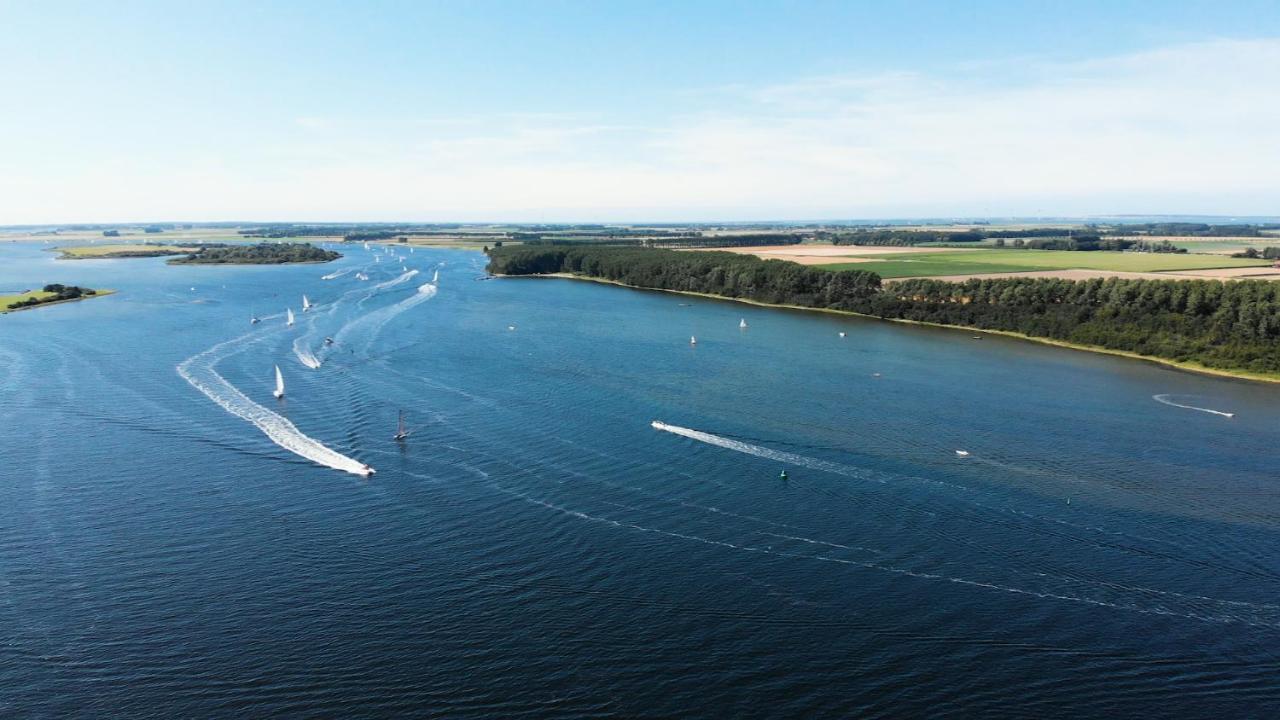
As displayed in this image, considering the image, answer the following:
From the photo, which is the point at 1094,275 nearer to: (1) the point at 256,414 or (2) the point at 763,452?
(2) the point at 763,452

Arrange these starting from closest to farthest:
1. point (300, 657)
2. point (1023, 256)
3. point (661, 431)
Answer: point (300, 657) → point (661, 431) → point (1023, 256)

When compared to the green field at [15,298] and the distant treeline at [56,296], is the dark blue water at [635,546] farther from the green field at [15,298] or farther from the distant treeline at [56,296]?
the distant treeline at [56,296]

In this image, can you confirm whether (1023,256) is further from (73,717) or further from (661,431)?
(73,717)

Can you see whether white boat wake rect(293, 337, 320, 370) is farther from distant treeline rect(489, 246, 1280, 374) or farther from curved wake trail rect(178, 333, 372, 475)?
distant treeline rect(489, 246, 1280, 374)

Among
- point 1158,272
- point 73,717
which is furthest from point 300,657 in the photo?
point 1158,272

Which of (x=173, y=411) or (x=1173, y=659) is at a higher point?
(x=173, y=411)

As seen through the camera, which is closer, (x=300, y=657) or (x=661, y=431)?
(x=300, y=657)

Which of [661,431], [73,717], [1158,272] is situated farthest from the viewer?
[1158,272]
